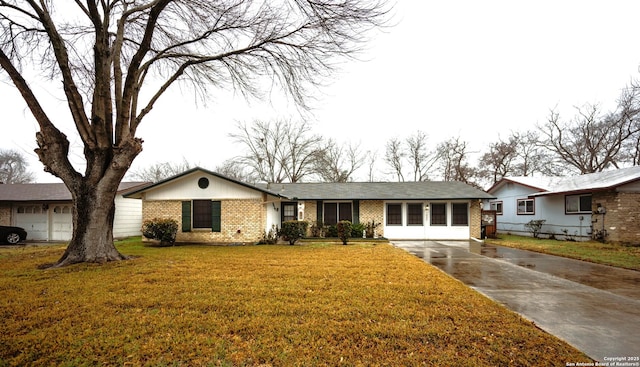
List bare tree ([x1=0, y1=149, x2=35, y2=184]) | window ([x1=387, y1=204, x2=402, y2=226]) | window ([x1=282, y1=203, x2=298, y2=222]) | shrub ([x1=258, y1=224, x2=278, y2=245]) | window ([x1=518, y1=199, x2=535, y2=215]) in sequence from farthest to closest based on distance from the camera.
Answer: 1. bare tree ([x1=0, y1=149, x2=35, y2=184])
2. window ([x1=518, y1=199, x2=535, y2=215])
3. window ([x1=282, y1=203, x2=298, y2=222])
4. window ([x1=387, y1=204, x2=402, y2=226])
5. shrub ([x1=258, y1=224, x2=278, y2=245])

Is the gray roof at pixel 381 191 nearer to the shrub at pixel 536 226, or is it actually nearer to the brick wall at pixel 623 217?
the shrub at pixel 536 226

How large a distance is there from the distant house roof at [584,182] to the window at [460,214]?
14.2 feet

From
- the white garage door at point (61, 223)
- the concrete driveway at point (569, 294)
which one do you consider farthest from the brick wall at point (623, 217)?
Answer: the white garage door at point (61, 223)

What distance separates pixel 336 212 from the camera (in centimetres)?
1773

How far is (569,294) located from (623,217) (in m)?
12.5

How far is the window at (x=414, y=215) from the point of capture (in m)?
17.3

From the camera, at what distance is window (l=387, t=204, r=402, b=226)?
17453 millimetres

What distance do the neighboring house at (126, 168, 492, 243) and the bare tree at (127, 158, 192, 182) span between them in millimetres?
27259

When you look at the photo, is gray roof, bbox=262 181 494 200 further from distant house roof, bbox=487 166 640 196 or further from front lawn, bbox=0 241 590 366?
front lawn, bbox=0 241 590 366

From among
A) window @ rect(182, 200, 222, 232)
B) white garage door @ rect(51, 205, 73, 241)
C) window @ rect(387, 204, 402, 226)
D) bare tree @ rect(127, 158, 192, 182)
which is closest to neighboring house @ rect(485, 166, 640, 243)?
window @ rect(387, 204, 402, 226)

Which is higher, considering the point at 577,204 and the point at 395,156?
the point at 395,156

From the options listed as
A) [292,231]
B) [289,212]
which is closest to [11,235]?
[289,212]

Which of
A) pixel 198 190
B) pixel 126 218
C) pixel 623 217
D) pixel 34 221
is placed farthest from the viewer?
pixel 126 218

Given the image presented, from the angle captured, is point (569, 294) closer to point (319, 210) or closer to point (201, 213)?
point (319, 210)
